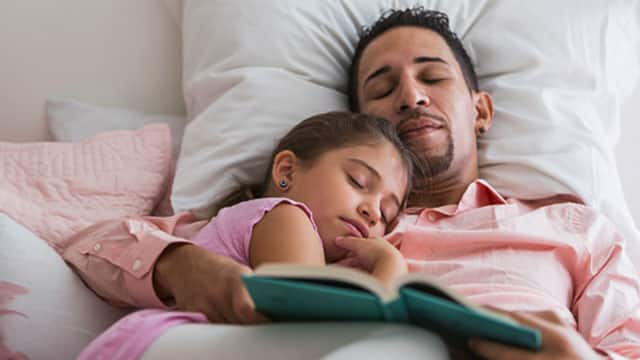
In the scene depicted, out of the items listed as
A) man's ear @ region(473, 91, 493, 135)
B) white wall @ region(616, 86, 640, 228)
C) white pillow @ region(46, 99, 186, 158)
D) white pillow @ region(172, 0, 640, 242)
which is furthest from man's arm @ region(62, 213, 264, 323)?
white wall @ region(616, 86, 640, 228)

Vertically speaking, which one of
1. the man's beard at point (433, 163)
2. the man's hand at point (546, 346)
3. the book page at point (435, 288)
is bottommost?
the man's beard at point (433, 163)

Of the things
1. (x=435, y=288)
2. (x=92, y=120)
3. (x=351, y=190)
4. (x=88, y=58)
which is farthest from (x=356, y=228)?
(x=88, y=58)

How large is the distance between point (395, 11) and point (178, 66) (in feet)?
1.49

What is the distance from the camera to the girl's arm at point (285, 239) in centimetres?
111

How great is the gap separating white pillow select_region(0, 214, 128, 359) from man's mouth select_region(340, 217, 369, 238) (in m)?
0.37

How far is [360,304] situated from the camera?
0.80 meters

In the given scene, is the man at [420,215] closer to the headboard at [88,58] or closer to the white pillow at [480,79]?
the white pillow at [480,79]

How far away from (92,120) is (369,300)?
1.06 metres

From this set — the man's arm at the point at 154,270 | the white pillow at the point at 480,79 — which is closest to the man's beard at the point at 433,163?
the white pillow at the point at 480,79

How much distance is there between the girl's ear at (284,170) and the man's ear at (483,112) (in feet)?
1.37

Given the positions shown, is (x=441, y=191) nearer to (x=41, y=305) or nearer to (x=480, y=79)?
(x=480, y=79)

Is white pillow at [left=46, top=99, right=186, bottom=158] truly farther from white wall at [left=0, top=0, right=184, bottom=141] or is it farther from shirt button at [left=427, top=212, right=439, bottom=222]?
shirt button at [left=427, top=212, right=439, bottom=222]

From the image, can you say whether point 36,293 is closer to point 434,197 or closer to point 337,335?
point 337,335

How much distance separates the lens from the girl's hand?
3.63 ft
